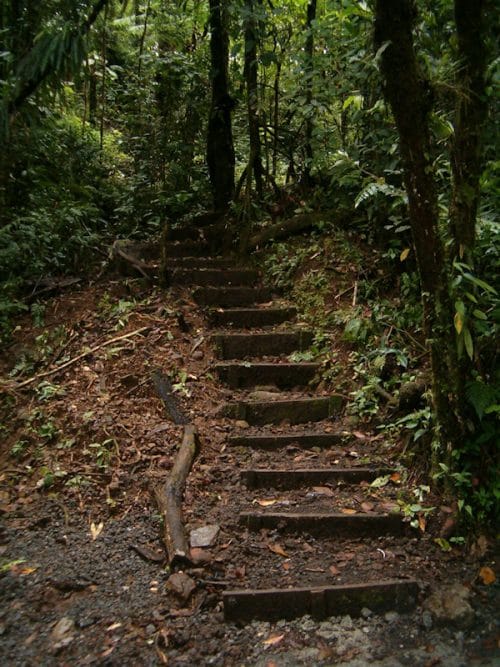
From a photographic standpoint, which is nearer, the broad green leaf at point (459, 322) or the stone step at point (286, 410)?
the broad green leaf at point (459, 322)

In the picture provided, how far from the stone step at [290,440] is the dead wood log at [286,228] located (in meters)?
3.38

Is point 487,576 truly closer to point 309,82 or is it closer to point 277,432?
point 277,432

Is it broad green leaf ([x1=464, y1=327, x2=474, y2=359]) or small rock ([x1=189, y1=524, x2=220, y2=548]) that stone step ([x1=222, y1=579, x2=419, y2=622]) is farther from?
broad green leaf ([x1=464, y1=327, x2=474, y2=359])

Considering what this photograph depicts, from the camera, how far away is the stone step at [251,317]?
5934 millimetres

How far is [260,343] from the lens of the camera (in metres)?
5.50

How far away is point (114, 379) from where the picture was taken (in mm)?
4902

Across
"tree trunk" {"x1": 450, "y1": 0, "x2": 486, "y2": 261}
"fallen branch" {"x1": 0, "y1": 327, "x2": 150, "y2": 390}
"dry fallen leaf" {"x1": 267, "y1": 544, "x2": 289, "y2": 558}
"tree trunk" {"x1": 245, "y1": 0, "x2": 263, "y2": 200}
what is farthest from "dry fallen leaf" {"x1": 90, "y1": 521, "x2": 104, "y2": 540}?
"tree trunk" {"x1": 245, "y1": 0, "x2": 263, "y2": 200}

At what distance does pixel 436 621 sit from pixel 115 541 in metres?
2.07

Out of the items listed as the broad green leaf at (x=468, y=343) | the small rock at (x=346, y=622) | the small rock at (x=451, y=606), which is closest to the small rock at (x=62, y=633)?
the small rock at (x=346, y=622)

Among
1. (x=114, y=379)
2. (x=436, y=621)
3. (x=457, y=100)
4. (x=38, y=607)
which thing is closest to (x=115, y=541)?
(x=38, y=607)

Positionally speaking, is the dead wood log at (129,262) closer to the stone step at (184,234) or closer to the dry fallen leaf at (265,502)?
the stone step at (184,234)

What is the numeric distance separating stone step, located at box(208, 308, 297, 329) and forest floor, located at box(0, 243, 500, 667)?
0.58 meters

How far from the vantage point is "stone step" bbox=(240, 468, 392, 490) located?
388cm

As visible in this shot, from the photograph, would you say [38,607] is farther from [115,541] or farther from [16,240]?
[16,240]
